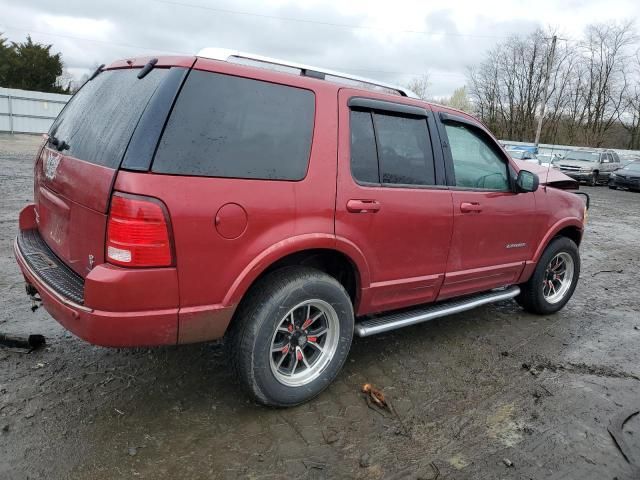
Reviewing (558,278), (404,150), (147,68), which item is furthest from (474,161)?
(147,68)

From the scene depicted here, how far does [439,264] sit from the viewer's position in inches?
148

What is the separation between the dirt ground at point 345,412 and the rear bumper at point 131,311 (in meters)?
0.61

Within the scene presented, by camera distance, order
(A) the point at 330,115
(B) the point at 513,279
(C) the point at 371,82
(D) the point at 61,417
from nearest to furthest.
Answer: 1. (D) the point at 61,417
2. (A) the point at 330,115
3. (C) the point at 371,82
4. (B) the point at 513,279

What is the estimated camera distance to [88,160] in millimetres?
2754

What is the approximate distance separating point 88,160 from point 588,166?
1041 inches

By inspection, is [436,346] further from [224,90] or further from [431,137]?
[224,90]

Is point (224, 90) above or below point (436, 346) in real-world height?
above

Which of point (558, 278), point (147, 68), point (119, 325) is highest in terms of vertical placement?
point (147, 68)

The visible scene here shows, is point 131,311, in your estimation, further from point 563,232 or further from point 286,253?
point 563,232

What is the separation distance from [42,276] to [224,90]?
149cm

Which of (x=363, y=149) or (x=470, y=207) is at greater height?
(x=363, y=149)

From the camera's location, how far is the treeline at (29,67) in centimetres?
3369

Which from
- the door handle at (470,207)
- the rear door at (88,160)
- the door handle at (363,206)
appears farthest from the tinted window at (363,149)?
the rear door at (88,160)

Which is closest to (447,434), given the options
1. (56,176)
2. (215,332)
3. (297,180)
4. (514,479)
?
(514,479)
